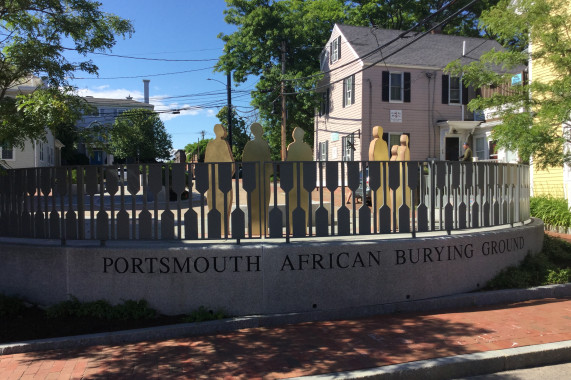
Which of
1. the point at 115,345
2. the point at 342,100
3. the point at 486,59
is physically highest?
the point at 342,100

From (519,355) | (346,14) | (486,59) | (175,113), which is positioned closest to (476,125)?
(346,14)

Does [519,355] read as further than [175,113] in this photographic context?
No

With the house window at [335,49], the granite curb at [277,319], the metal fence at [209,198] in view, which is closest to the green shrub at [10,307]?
the metal fence at [209,198]

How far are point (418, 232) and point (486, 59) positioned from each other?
168 inches

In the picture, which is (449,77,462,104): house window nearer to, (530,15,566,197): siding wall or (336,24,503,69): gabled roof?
(336,24,503,69): gabled roof

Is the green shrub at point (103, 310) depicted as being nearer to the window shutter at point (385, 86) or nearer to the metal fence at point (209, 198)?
the metal fence at point (209, 198)

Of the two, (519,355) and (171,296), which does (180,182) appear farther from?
(519,355)

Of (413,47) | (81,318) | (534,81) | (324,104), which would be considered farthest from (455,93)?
(81,318)

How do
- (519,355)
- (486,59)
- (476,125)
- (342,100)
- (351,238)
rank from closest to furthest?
1. (519,355)
2. (351,238)
3. (486,59)
4. (476,125)
5. (342,100)

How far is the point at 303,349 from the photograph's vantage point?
4543 mm

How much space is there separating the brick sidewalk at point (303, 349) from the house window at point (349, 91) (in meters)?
20.6

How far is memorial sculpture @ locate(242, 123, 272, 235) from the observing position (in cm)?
575

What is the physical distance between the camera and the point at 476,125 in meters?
24.0

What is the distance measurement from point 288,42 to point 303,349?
27742 mm
